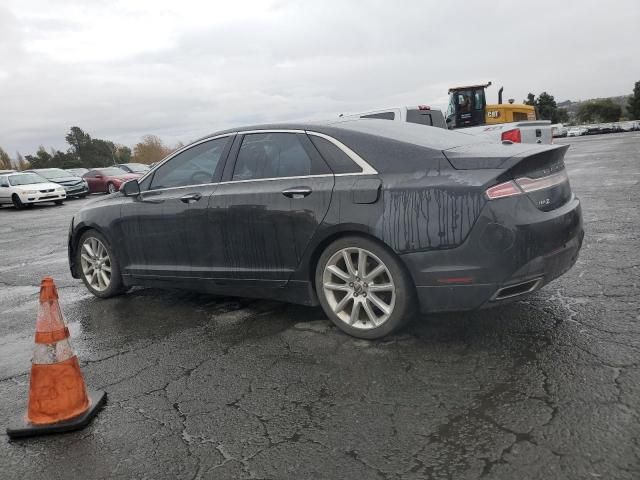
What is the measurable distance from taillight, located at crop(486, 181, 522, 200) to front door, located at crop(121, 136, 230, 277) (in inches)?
90.8

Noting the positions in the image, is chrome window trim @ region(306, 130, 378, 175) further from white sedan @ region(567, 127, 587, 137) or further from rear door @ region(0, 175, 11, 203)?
white sedan @ region(567, 127, 587, 137)

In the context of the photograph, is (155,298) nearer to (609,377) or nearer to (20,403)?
(20,403)

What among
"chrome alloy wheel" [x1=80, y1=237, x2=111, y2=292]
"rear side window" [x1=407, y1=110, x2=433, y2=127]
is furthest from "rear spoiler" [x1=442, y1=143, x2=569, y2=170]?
"rear side window" [x1=407, y1=110, x2=433, y2=127]

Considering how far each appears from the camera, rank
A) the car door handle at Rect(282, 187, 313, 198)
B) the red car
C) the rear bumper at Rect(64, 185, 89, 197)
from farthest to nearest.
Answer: the red car → the rear bumper at Rect(64, 185, 89, 197) → the car door handle at Rect(282, 187, 313, 198)

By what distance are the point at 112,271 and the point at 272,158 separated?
2.30 m

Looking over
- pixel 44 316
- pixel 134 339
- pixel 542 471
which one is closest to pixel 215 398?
pixel 44 316

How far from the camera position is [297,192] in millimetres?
4012

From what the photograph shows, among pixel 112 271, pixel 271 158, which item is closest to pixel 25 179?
pixel 112 271

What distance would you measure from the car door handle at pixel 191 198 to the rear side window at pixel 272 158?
1.26ft

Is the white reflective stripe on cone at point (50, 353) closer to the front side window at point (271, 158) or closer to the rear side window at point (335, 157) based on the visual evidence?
the front side window at point (271, 158)

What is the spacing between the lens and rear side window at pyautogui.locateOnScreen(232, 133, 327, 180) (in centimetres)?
413

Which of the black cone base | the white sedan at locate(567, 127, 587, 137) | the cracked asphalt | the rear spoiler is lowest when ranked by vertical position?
the white sedan at locate(567, 127, 587, 137)

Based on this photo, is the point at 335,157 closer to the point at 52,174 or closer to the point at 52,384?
the point at 52,384

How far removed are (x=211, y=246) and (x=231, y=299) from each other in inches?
33.0
